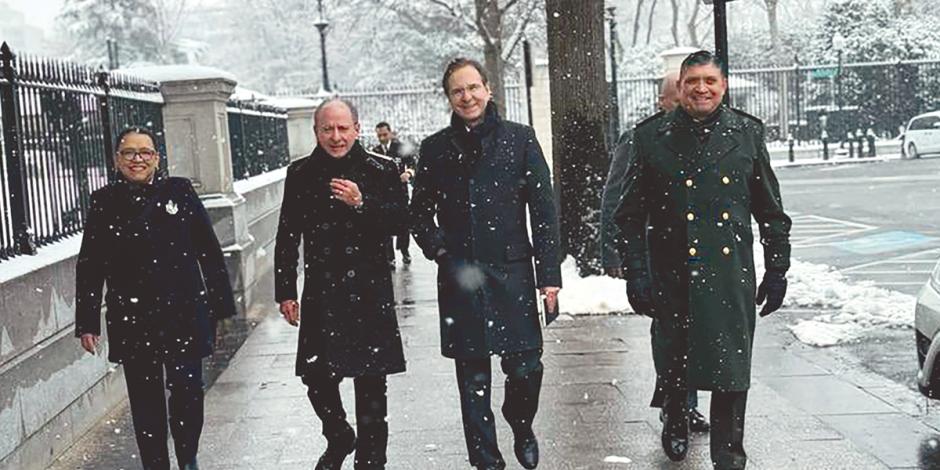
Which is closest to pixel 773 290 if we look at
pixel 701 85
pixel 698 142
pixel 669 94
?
pixel 698 142

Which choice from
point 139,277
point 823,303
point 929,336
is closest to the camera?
point 139,277

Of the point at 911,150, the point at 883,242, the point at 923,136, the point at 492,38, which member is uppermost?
the point at 492,38

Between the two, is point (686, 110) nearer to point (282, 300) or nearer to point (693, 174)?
point (693, 174)

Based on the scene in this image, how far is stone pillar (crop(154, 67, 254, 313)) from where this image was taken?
11.1 m

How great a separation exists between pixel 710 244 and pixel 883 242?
36.5 ft

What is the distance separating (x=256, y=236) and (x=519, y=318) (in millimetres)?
9229

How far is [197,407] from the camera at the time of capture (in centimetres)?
534

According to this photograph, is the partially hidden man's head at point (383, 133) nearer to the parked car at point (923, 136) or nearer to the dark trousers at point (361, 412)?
the dark trousers at point (361, 412)

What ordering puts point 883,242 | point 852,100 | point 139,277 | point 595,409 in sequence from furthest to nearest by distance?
1. point 852,100
2. point 883,242
3. point 595,409
4. point 139,277

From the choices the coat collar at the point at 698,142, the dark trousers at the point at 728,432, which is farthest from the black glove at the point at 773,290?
the coat collar at the point at 698,142

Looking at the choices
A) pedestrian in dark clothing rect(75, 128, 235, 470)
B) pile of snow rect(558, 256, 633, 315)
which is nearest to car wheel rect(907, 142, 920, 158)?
pile of snow rect(558, 256, 633, 315)

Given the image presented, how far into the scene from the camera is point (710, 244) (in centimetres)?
474

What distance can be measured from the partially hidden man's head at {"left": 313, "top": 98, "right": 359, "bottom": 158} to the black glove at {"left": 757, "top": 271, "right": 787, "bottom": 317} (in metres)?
1.96

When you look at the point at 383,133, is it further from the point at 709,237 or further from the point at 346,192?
the point at 709,237
